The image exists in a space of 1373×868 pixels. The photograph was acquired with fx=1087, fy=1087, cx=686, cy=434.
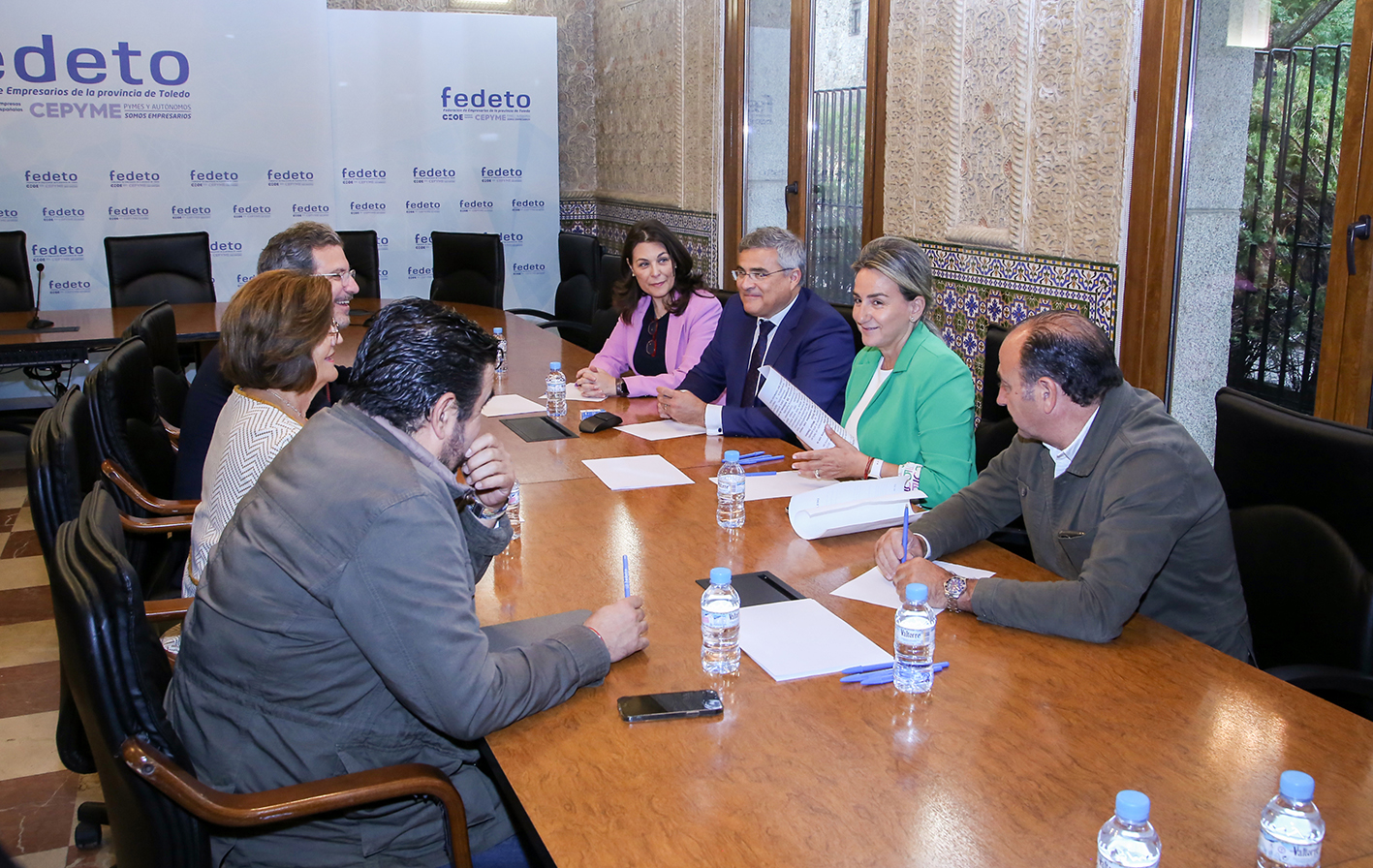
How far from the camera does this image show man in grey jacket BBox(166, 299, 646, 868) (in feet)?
4.74

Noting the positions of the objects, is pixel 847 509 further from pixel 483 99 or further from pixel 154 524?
pixel 483 99

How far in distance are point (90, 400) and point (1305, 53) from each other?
3.49 meters

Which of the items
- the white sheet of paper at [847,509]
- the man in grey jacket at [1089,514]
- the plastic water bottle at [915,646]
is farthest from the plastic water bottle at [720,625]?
the white sheet of paper at [847,509]

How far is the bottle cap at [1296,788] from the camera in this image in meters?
1.15

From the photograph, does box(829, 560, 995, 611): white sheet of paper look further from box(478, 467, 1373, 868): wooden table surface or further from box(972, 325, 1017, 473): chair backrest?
box(972, 325, 1017, 473): chair backrest

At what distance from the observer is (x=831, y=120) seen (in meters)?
5.56

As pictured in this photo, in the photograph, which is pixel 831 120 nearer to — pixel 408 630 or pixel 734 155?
pixel 734 155

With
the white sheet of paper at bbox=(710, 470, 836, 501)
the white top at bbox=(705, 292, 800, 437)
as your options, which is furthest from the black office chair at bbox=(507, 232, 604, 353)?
the white sheet of paper at bbox=(710, 470, 836, 501)

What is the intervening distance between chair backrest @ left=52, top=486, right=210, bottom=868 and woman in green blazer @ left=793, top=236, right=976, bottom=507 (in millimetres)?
1668

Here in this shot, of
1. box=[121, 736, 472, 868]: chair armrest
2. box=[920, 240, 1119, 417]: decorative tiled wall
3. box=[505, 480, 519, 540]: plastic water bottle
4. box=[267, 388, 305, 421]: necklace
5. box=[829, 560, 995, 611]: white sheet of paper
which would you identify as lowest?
box=[121, 736, 472, 868]: chair armrest

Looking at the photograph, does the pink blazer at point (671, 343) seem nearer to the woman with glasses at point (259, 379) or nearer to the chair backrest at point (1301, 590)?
the woman with glasses at point (259, 379)

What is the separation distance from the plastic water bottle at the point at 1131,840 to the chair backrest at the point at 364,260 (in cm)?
585

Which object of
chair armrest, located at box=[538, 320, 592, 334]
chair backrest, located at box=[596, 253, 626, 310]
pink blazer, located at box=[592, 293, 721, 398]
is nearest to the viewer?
pink blazer, located at box=[592, 293, 721, 398]

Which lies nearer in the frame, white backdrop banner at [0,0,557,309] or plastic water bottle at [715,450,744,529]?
plastic water bottle at [715,450,744,529]
